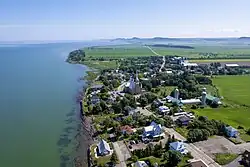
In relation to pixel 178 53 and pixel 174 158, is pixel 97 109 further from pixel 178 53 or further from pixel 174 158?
pixel 178 53

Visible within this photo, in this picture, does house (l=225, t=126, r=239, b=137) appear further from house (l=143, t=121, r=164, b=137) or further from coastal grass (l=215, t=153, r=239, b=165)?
house (l=143, t=121, r=164, b=137)

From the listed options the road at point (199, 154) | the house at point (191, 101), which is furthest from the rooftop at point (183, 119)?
the house at point (191, 101)

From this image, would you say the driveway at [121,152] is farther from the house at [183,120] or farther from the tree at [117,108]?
the tree at [117,108]

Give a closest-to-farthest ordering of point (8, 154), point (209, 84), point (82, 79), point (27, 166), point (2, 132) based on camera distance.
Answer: point (27, 166) < point (8, 154) < point (2, 132) < point (209, 84) < point (82, 79)

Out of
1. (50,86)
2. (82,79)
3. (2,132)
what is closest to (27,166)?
(2,132)

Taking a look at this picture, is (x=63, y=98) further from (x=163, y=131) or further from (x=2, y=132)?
(x=163, y=131)

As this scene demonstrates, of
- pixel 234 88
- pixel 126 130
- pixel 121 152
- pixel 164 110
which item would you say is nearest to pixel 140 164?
pixel 121 152
